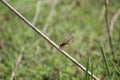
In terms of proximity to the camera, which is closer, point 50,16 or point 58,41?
point 58,41

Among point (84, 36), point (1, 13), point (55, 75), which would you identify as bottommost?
point (1, 13)

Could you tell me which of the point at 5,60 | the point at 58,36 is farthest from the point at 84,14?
the point at 5,60

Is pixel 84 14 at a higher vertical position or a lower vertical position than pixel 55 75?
lower

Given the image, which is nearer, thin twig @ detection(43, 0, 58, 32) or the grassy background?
the grassy background

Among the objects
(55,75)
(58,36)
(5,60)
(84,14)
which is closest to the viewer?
(55,75)

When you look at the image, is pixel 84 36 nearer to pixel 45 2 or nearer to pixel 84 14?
pixel 84 14

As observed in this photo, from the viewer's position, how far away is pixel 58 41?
1.30 metres

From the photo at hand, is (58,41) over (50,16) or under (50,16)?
over

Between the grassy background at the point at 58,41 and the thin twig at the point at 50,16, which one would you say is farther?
the thin twig at the point at 50,16

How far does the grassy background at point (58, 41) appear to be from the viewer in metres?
1.46

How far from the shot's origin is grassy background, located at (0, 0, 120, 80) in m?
1.46

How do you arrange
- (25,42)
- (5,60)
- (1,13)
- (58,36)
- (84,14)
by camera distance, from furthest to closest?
(84,14) < (1,13) < (58,36) < (25,42) < (5,60)

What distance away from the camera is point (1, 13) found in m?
2.14

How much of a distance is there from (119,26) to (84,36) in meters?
0.28
